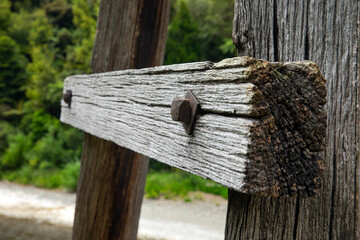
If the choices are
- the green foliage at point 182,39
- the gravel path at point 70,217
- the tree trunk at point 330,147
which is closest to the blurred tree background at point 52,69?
the green foliage at point 182,39

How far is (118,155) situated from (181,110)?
3.06 feet

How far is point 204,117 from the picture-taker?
0.62m

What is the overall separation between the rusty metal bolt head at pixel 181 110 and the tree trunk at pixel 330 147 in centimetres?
21

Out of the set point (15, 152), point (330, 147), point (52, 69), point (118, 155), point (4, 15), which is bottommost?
point (15, 152)

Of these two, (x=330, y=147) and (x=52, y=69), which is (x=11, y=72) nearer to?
(x=52, y=69)

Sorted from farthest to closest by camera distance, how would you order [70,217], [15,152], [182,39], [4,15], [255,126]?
[4,15], [182,39], [15,152], [70,217], [255,126]

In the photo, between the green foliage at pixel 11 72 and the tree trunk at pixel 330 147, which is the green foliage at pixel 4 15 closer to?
the green foliage at pixel 11 72

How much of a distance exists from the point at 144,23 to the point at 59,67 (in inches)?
485

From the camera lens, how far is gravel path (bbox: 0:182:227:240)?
18.2 ft

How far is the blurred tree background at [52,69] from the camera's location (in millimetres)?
9586

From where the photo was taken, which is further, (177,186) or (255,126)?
(177,186)

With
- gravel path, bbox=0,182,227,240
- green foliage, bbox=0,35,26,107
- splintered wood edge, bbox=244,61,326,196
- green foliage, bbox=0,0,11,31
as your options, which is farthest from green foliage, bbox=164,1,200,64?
splintered wood edge, bbox=244,61,326,196

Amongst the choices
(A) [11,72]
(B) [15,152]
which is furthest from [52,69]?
(B) [15,152]

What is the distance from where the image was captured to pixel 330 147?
2.21 ft
